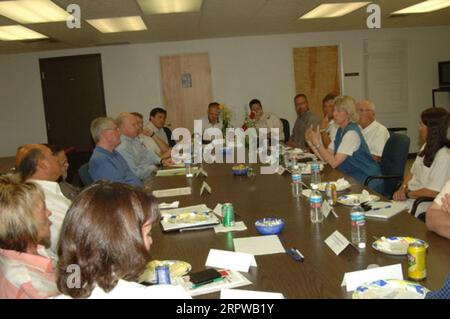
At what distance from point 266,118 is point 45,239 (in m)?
5.56

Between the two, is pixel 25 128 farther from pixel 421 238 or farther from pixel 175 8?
pixel 421 238

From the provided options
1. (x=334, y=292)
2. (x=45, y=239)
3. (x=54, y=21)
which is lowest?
(x=334, y=292)

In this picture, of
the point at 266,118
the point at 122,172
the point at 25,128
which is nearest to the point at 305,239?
the point at 122,172

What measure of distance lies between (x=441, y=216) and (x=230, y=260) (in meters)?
0.97

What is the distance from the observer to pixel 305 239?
1.98 meters

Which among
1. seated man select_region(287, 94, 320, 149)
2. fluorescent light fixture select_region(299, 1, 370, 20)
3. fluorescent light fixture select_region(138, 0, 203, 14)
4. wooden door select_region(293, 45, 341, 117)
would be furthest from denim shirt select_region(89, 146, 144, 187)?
wooden door select_region(293, 45, 341, 117)

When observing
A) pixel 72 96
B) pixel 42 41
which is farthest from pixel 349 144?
pixel 72 96

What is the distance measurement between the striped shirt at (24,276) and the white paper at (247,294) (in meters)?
0.59

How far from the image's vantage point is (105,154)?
3.58 metres

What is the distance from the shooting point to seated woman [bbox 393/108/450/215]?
115 inches

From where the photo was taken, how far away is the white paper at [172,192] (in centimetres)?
312

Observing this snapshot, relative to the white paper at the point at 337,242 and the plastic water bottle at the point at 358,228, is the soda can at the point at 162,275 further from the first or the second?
the plastic water bottle at the point at 358,228

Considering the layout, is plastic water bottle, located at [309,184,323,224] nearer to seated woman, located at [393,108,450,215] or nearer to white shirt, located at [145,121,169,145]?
seated woman, located at [393,108,450,215]

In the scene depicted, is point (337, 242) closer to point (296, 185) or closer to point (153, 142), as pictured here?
point (296, 185)
